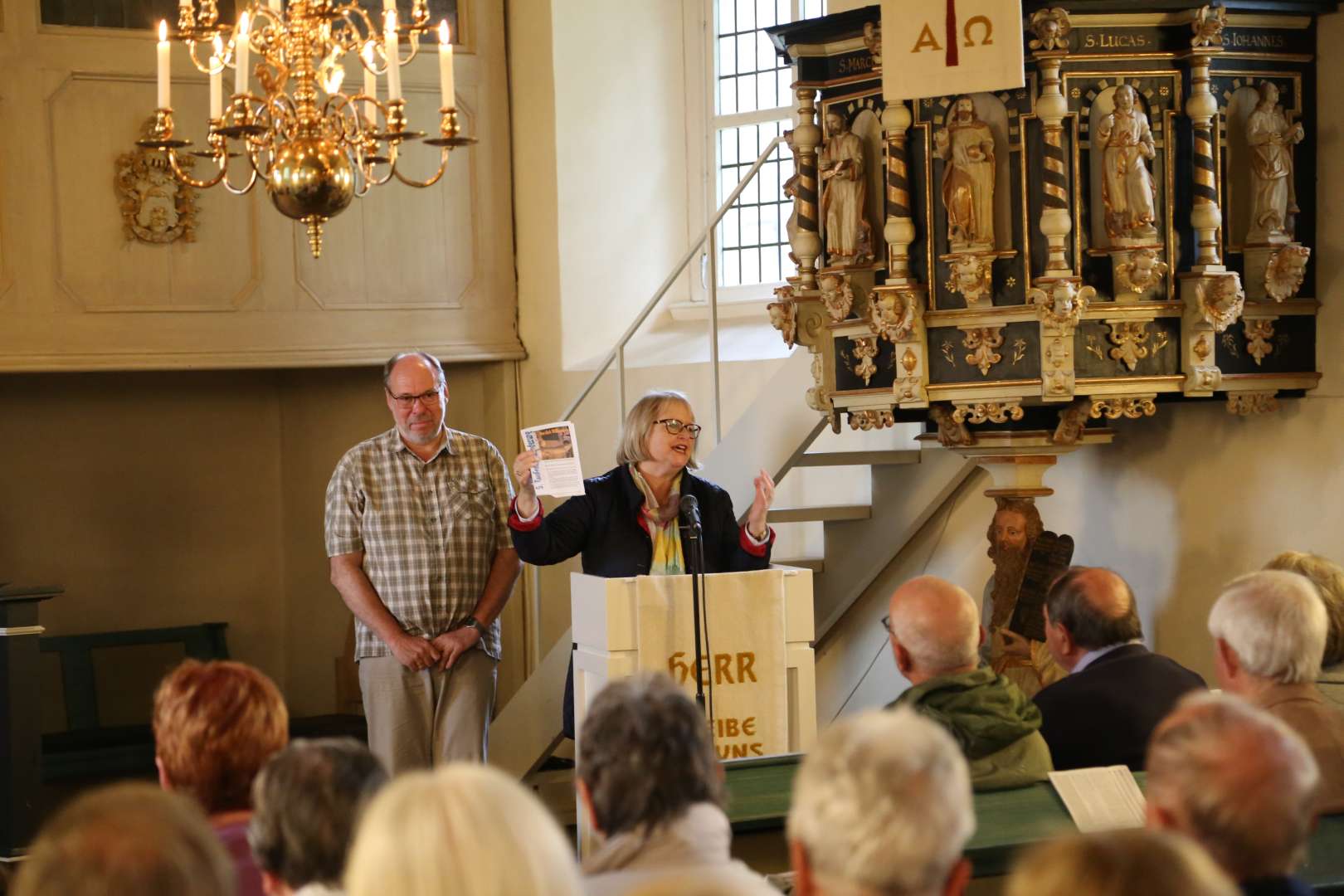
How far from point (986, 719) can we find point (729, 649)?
4.20ft

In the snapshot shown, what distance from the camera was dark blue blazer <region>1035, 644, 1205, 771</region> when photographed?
3670mm

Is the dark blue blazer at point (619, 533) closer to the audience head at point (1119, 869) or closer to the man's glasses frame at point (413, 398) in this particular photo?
the man's glasses frame at point (413, 398)

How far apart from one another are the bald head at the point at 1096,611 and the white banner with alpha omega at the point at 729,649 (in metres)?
0.94

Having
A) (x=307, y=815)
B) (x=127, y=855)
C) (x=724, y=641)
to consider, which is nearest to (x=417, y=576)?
(x=724, y=641)

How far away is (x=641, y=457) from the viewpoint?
4.96 meters

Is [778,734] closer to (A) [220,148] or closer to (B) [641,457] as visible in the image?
(B) [641,457]

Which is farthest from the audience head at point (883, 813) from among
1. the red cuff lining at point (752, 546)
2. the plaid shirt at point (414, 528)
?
the plaid shirt at point (414, 528)

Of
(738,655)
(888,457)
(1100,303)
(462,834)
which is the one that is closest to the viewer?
(462,834)

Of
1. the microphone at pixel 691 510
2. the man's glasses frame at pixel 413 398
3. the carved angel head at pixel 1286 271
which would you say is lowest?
the microphone at pixel 691 510

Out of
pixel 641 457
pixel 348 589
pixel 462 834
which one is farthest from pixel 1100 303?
pixel 462 834

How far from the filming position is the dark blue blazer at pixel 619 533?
4938 millimetres

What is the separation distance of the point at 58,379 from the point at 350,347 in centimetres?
172

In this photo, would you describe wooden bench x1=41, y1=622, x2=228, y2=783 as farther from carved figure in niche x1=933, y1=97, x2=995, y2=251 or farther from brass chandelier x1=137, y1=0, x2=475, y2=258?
carved figure in niche x1=933, y1=97, x2=995, y2=251

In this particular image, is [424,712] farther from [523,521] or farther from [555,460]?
[555,460]
